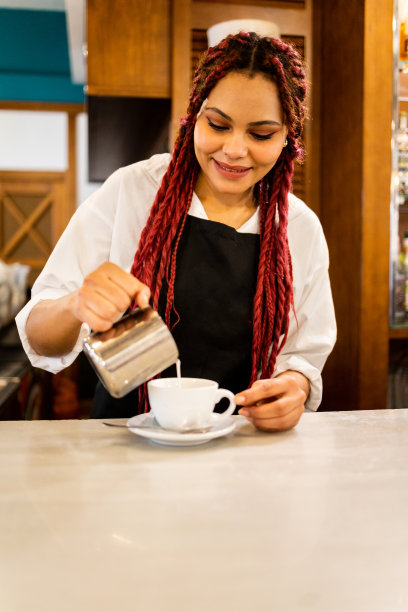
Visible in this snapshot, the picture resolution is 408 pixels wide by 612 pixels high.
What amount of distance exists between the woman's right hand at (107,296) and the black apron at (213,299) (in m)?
0.47

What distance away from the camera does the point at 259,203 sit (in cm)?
144

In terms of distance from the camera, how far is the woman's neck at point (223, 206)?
4.70 feet

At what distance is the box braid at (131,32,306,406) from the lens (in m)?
1.25

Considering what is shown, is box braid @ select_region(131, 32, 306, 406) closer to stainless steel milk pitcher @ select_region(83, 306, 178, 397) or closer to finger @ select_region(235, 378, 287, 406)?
finger @ select_region(235, 378, 287, 406)

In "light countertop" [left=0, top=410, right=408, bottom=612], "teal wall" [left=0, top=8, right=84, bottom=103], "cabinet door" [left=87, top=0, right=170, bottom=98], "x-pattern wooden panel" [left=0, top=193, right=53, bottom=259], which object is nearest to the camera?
"light countertop" [left=0, top=410, right=408, bottom=612]

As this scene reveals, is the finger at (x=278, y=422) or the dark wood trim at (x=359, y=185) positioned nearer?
the finger at (x=278, y=422)

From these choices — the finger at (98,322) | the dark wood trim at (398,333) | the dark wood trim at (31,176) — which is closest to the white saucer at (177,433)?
the finger at (98,322)

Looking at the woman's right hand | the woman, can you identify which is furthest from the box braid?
the woman's right hand

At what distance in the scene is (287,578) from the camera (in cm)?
54

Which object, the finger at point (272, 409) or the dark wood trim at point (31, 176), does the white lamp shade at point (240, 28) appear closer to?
the finger at point (272, 409)

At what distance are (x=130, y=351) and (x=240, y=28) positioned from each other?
166 cm

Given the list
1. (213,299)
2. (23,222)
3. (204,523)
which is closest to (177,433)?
(204,523)

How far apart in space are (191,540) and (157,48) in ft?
6.92

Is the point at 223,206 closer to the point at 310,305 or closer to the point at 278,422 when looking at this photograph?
the point at 310,305
